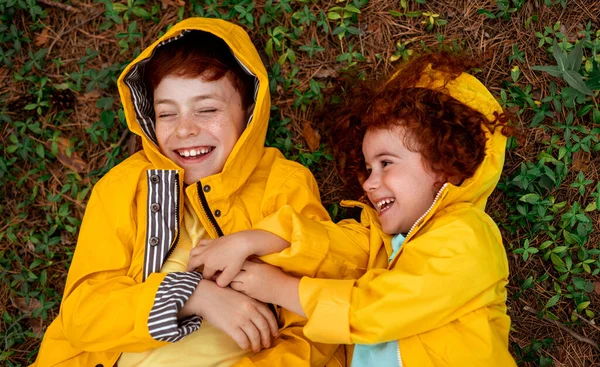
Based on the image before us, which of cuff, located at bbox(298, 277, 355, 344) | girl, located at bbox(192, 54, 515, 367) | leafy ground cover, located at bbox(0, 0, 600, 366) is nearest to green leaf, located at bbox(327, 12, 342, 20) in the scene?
leafy ground cover, located at bbox(0, 0, 600, 366)

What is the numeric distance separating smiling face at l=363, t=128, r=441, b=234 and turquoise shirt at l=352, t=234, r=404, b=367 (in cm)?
13

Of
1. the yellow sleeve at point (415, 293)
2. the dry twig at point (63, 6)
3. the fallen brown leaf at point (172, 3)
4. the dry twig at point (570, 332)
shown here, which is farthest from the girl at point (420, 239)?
the dry twig at point (63, 6)

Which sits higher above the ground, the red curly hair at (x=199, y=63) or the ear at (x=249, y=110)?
the red curly hair at (x=199, y=63)

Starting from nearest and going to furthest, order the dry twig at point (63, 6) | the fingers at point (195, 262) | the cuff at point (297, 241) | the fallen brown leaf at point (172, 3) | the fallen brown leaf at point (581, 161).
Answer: the cuff at point (297, 241)
the fingers at point (195, 262)
the fallen brown leaf at point (581, 161)
the fallen brown leaf at point (172, 3)
the dry twig at point (63, 6)

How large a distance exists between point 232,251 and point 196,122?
0.74 m

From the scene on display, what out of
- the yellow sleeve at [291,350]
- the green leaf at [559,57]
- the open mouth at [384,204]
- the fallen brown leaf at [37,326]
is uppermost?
the green leaf at [559,57]

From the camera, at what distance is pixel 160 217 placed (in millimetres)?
2980

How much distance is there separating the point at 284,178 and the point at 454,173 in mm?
909

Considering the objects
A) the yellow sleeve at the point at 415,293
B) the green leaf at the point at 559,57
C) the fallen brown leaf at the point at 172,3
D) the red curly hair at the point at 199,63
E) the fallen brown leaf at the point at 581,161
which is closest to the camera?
the yellow sleeve at the point at 415,293

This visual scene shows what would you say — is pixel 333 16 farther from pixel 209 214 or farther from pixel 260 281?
pixel 260 281

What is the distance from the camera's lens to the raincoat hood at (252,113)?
2975 mm

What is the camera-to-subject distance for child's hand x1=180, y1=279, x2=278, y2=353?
2754 millimetres

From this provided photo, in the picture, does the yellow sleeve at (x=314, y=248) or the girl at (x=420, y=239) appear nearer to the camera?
the girl at (x=420, y=239)

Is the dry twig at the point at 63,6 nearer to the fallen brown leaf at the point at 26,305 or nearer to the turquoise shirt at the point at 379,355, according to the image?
the fallen brown leaf at the point at 26,305
